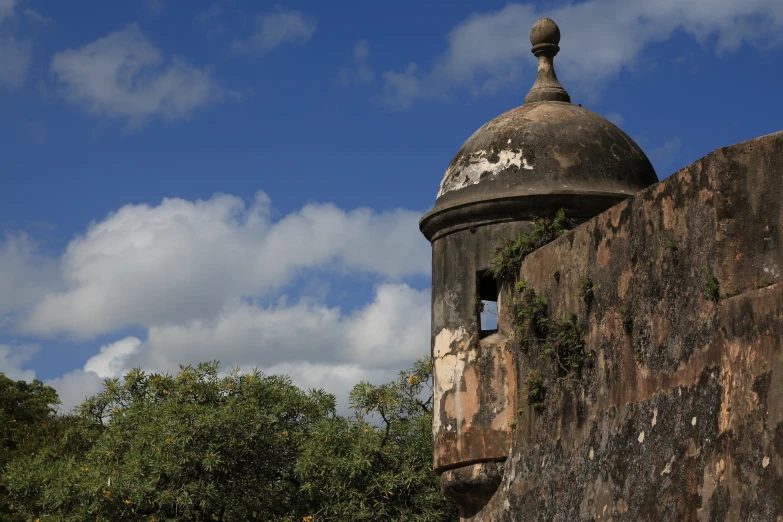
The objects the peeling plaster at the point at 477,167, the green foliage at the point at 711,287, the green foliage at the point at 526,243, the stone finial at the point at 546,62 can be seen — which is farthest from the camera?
the stone finial at the point at 546,62

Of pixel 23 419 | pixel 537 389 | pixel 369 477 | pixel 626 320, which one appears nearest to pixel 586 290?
pixel 626 320

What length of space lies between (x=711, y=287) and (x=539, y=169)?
2.33 m

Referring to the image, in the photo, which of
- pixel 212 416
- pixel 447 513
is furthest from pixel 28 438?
pixel 447 513

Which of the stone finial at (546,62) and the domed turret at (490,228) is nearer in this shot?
the domed turret at (490,228)

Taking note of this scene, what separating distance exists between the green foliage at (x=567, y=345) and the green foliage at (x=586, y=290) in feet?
0.49

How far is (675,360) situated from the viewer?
4.63 metres

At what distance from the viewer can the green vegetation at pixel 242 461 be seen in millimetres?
10312

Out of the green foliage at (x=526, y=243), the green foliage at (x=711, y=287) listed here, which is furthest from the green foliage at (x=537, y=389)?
the green foliage at (x=711, y=287)

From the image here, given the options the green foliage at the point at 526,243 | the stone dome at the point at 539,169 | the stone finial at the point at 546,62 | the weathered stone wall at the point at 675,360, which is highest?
the stone finial at the point at 546,62

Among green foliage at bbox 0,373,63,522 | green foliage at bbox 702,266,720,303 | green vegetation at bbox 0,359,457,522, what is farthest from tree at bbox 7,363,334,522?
green foliage at bbox 702,266,720,303

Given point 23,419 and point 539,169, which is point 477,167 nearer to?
point 539,169

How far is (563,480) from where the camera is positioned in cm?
549

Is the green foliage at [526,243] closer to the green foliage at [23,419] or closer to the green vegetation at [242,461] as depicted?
the green vegetation at [242,461]

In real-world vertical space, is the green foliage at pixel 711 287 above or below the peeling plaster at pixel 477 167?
below
